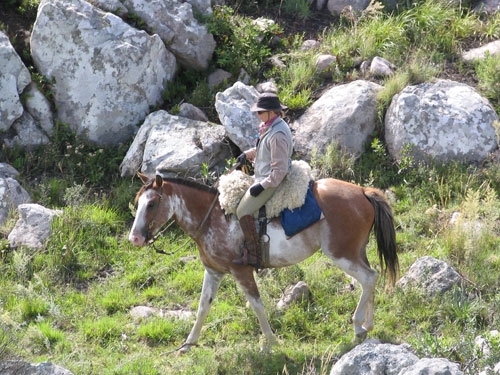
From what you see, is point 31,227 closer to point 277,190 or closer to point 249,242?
point 249,242

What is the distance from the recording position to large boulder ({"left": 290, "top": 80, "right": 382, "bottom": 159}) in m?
12.8

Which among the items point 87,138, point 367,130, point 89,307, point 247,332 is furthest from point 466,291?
point 87,138

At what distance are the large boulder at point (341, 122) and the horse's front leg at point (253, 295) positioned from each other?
386cm

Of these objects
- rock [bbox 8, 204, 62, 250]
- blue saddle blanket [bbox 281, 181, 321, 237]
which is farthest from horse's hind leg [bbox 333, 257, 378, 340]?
rock [bbox 8, 204, 62, 250]

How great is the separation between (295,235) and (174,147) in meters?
3.97

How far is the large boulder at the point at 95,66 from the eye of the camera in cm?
1348

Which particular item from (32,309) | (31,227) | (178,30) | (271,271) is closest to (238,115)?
(178,30)

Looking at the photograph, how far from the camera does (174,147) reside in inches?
495

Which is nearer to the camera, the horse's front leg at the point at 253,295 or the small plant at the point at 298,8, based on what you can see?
the horse's front leg at the point at 253,295

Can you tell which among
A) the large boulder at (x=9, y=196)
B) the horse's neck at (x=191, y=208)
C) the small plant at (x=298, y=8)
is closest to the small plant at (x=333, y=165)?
the horse's neck at (x=191, y=208)

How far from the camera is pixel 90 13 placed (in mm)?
13734

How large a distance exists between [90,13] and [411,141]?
566cm

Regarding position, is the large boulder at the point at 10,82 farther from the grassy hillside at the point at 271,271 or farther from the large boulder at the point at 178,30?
the large boulder at the point at 178,30

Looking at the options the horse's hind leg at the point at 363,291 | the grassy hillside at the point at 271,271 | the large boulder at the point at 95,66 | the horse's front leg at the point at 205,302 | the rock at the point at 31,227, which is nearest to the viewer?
the horse's hind leg at the point at 363,291
